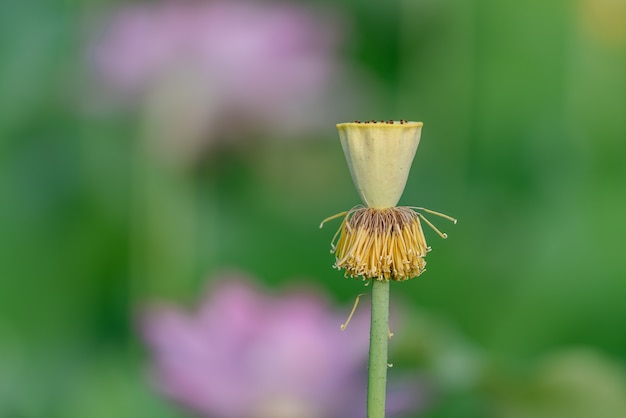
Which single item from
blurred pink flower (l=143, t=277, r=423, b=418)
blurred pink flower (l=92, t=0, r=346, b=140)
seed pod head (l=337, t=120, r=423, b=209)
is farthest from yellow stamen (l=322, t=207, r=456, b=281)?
blurred pink flower (l=92, t=0, r=346, b=140)

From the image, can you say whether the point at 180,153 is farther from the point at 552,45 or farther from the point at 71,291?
the point at 552,45

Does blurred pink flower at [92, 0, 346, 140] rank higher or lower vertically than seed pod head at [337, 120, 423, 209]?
higher

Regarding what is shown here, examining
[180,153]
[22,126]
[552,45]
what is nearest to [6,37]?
[22,126]

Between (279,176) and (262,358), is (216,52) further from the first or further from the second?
(262,358)

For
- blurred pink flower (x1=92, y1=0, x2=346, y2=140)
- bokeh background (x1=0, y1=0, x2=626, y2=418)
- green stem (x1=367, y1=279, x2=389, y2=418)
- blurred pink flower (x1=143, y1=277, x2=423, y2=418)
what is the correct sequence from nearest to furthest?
1. green stem (x1=367, y1=279, x2=389, y2=418)
2. blurred pink flower (x1=143, y1=277, x2=423, y2=418)
3. bokeh background (x1=0, y1=0, x2=626, y2=418)
4. blurred pink flower (x1=92, y1=0, x2=346, y2=140)

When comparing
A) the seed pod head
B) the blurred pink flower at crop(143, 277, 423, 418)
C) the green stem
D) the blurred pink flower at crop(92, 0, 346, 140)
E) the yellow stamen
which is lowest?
the blurred pink flower at crop(143, 277, 423, 418)

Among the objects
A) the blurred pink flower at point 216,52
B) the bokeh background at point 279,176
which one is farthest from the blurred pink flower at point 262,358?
the blurred pink flower at point 216,52

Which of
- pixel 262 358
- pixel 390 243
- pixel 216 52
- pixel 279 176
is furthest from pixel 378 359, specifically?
pixel 279 176

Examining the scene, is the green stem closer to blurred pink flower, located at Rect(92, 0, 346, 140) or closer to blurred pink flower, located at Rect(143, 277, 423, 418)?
blurred pink flower, located at Rect(143, 277, 423, 418)
